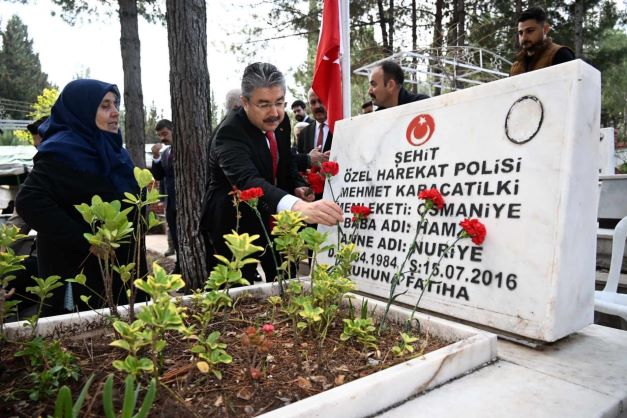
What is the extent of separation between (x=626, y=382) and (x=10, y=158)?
15109 mm

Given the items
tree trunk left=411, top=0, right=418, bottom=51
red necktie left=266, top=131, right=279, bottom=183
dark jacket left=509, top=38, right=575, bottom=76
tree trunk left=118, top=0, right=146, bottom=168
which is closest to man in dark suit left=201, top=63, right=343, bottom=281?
red necktie left=266, top=131, right=279, bottom=183

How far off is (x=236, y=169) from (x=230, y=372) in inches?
42.4

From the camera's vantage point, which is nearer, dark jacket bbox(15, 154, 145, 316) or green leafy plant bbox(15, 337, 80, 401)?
green leafy plant bbox(15, 337, 80, 401)

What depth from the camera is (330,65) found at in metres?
3.42

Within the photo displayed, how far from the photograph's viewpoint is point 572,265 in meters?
1.29

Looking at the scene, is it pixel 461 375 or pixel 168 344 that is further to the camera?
pixel 168 344

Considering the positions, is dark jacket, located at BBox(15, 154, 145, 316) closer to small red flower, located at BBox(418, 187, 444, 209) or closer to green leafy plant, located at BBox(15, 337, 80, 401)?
green leafy plant, located at BBox(15, 337, 80, 401)

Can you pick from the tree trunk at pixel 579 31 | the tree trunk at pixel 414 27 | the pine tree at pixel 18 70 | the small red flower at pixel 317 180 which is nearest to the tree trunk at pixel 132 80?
the small red flower at pixel 317 180

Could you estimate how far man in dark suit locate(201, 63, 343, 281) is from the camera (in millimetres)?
1960

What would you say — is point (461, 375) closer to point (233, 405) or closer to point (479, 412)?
point (479, 412)

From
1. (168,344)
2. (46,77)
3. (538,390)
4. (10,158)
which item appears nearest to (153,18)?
(10,158)

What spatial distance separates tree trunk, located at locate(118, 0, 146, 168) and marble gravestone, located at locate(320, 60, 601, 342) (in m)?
5.47

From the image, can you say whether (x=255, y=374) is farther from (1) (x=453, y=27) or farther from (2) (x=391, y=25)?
(2) (x=391, y=25)

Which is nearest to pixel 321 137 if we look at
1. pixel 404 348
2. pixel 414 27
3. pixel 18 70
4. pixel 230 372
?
pixel 404 348
